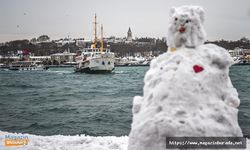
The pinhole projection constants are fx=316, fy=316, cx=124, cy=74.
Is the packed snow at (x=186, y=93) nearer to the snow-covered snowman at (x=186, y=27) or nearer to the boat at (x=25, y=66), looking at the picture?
the snow-covered snowman at (x=186, y=27)

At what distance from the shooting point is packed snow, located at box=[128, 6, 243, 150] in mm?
3082

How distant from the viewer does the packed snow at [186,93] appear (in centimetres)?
308

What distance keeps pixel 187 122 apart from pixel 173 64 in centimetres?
62

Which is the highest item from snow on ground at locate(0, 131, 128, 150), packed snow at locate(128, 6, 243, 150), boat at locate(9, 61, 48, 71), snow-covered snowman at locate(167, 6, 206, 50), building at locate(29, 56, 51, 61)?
snow-covered snowman at locate(167, 6, 206, 50)

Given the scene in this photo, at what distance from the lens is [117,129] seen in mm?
11211

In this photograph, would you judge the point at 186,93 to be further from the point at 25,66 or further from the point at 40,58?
the point at 40,58

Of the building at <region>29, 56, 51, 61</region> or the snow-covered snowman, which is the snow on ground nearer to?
the snow-covered snowman

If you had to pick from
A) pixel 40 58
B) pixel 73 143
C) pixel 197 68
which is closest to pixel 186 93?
pixel 197 68

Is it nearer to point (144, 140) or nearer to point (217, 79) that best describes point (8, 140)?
point (144, 140)

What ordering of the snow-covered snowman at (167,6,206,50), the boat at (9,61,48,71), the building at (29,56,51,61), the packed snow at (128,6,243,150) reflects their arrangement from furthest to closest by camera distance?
the building at (29,56,51,61), the boat at (9,61,48,71), the snow-covered snowman at (167,6,206,50), the packed snow at (128,6,243,150)

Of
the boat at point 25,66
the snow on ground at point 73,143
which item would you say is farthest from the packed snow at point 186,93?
the boat at point 25,66

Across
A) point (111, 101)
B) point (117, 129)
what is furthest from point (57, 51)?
point (117, 129)

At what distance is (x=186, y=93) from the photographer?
310cm

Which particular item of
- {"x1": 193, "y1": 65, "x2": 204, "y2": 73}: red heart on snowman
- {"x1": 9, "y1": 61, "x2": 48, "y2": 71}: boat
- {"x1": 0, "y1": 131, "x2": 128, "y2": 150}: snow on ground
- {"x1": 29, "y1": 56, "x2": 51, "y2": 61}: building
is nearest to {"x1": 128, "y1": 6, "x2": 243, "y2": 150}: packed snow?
{"x1": 193, "y1": 65, "x2": 204, "y2": 73}: red heart on snowman
